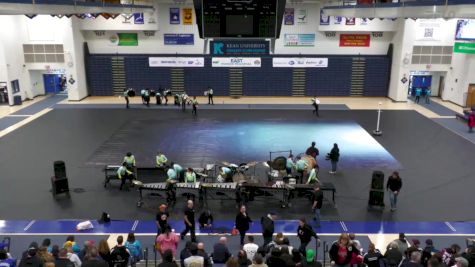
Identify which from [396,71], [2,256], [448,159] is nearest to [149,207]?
[2,256]

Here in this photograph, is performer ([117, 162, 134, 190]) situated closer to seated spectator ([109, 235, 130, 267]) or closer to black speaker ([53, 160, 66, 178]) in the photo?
black speaker ([53, 160, 66, 178])

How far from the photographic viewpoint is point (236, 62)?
107ft

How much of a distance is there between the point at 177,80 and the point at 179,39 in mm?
3097

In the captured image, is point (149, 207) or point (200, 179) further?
point (200, 179)

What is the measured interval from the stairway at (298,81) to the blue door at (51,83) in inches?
724

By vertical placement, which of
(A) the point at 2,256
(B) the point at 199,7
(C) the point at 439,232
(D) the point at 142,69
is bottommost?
(C) the point at 439,232

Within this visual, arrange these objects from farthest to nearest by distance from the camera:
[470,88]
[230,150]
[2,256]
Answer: [470,88], [230,150], [2,256]

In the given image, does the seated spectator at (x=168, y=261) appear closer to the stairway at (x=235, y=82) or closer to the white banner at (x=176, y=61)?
the white banner at (x=176, y=61)

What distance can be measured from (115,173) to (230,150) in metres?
5.46

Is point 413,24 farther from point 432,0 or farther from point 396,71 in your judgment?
point 432,0

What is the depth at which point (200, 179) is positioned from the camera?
15523 millimetres

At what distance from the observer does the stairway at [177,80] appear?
1286 inches

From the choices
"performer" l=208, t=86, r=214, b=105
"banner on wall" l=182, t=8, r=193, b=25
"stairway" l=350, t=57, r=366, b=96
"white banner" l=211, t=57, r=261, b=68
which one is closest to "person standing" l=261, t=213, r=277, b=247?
"performer" l=208, t=86, r=214, b=105

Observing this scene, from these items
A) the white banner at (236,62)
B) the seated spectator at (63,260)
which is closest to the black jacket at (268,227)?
the seated spectator at (63,260)
